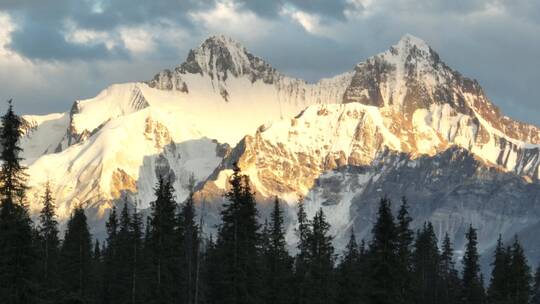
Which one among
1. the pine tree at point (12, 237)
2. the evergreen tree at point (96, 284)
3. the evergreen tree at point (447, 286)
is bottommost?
the pine tree at point (12, 237)

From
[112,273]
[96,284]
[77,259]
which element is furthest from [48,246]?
[96,284]

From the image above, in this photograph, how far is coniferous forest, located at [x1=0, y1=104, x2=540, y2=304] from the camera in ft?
299

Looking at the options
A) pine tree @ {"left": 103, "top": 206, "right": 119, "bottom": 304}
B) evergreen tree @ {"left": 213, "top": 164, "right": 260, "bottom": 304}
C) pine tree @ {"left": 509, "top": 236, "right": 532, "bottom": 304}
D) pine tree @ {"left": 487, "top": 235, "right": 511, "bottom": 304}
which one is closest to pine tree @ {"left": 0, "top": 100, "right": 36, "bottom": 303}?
evergreen tree @ {"left": 213, "top": 164, "right": 260, "bottom": 304}

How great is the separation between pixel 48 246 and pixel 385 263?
41.6 m

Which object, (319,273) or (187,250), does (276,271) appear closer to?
(319,273)

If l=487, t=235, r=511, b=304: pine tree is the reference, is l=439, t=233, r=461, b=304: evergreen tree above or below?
above

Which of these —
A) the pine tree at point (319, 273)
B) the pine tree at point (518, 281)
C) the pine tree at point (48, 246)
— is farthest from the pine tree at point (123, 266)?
the pine tree at point (518, 281)

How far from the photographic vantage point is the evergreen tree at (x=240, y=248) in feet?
361

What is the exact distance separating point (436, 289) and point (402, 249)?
51.1m

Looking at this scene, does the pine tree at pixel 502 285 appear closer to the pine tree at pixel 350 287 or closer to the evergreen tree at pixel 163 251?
the pine tree at pixel 350 287

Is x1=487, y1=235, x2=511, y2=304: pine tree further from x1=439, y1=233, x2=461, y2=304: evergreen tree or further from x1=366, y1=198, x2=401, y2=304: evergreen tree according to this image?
x1=366, y1=198, x2=401, y2=304: evergreen tree

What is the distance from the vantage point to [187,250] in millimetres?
129375

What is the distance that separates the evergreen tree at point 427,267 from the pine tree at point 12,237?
246 feet

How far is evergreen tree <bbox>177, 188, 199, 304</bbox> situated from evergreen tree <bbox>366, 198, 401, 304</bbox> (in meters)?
16.7
